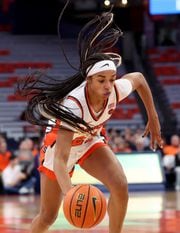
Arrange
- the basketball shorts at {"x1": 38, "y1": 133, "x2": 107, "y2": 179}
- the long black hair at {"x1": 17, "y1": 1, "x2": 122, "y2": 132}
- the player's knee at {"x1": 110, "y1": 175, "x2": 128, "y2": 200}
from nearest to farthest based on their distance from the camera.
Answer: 1. the long black hair at {"x1": 17, "y1": 1, "x2": 122, "y2": 132}
2. the player's knee at {"x1": 110, "y1": 175, "x2": 128, "y2": 200}
3. the basketball shorts at {"x1": 38, "y1": 133, "x2": 107, "y2": 179}

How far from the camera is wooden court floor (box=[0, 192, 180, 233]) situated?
34.1 feet

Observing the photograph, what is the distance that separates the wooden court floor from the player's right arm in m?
3.56

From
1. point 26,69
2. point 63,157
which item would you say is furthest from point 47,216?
point 26,69

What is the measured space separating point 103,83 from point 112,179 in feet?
3.05

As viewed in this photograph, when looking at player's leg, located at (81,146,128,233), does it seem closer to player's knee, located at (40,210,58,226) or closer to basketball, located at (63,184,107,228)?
player's knee, located at (40,210,58,226)

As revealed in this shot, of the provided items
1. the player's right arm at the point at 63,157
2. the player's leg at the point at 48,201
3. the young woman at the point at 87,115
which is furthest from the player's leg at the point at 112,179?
the player's right arm at the point at 63,157

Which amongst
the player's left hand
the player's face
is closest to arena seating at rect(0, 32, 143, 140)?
the player's left hand

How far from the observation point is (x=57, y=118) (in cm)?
693

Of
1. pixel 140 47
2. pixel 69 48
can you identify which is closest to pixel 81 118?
pixel 69 48

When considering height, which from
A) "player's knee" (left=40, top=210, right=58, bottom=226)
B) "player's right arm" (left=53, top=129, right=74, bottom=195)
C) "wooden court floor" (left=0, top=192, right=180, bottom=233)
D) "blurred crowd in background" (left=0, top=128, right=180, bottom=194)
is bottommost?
"blurred crowd in background" (left=0, top=128, right=180, bottom=194)

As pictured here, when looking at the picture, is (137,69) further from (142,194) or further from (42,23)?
(142,194)

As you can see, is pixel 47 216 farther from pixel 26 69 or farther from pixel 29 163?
pixel 26 69

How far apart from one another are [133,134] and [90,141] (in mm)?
12842

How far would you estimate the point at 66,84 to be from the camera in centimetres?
723
